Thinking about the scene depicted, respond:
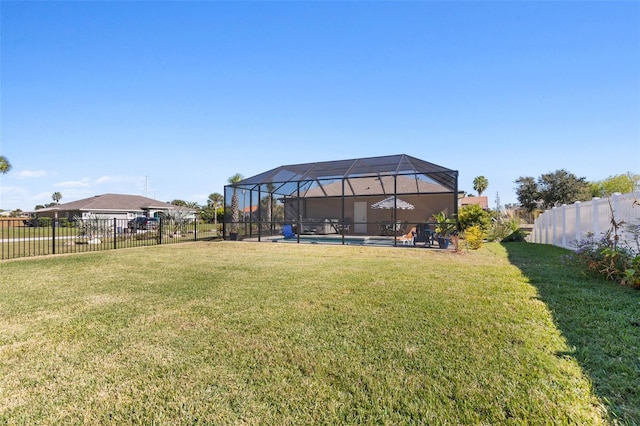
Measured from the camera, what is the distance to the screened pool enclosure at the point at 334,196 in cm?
1259

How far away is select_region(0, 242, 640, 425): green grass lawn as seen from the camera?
1.84 metres

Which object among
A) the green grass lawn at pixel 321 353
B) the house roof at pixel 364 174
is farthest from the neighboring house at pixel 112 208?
the green grass lawn at pixel 321 353

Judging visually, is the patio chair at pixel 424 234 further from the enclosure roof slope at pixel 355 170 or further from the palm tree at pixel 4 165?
the palm tree at pixel 4 165

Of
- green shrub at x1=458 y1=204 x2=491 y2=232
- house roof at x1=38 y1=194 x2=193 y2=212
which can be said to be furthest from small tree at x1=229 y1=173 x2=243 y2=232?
house roof at x1=38 y1=194 x2=193 y2=212

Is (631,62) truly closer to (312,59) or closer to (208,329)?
(312,59)

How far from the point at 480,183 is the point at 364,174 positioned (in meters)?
44.0

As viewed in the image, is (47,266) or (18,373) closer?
(18,373)

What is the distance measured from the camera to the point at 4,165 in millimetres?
25703

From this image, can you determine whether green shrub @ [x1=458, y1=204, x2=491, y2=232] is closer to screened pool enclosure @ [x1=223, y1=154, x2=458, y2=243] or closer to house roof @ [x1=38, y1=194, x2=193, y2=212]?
screened pool enclosure @ [x1=223, y1=154, x2=458, y2=243]

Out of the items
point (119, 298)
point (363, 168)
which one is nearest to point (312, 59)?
point (363, 168)

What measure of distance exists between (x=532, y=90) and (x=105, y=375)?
14.6m

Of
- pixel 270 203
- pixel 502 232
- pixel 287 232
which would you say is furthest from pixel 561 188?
pixel 270 203

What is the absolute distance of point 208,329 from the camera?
3.13 m

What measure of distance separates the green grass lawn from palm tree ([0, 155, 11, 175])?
30.6m
